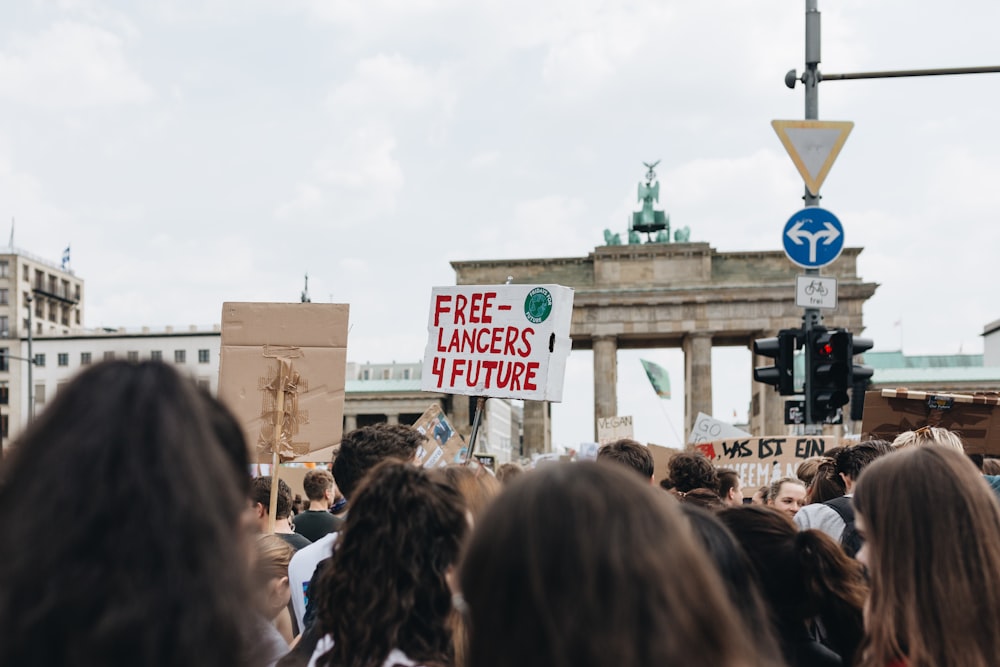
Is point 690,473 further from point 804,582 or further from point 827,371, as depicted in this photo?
point 827,371

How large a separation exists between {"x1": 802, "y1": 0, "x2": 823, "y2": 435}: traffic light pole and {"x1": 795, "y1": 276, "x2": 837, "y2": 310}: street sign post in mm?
288

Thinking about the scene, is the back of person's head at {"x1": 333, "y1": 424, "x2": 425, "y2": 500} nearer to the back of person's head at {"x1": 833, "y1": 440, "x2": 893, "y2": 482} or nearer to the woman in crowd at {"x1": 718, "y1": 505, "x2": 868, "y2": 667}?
the woman in crowd at {"x1": 718, "y1": 505, "x2": 868, "y2": 667}

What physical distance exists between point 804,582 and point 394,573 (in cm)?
133

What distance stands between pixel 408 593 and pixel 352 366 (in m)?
114

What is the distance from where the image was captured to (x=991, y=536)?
2.61 metres

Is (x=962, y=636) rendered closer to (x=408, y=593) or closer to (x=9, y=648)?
(x=408, y=593)

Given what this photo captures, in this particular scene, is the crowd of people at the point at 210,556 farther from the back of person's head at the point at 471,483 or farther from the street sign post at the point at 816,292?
the street sign post at the point at 816,292

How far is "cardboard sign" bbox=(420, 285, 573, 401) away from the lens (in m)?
8.26

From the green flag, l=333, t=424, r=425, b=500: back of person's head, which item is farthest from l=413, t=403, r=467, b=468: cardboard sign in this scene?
the green flag

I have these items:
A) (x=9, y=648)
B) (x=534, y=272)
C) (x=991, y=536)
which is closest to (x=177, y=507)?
(x=9, y=648)

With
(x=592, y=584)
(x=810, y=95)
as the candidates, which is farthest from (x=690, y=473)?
(x=810, y=95)

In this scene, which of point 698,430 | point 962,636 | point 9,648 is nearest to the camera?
point 9,648

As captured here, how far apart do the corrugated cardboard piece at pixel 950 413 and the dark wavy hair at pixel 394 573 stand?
6.50 metres

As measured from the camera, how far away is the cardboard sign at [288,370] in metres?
6.88
